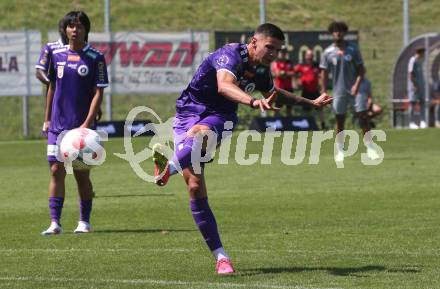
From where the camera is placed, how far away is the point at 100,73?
42.4 feet

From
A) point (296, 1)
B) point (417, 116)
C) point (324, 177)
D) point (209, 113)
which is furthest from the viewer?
point (296, 1)

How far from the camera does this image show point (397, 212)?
566 inches

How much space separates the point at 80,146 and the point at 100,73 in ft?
2.81

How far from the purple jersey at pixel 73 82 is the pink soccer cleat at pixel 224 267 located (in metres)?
3.55

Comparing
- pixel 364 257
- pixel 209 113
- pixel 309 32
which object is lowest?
pixel 364 257

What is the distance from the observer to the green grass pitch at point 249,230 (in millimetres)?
9703

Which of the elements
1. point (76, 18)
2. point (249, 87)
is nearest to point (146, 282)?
point (249, 87)

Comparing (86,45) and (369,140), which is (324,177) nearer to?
(369,140)

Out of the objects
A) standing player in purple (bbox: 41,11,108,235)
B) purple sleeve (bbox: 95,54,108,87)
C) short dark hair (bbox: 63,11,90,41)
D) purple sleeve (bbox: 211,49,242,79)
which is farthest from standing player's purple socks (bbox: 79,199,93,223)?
purple sleeve (bbox: 211,49,242,79)

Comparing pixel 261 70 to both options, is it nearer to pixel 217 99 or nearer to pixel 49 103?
pixel 217 99

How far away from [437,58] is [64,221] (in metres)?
23.7

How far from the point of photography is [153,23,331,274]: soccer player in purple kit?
9.90 meters

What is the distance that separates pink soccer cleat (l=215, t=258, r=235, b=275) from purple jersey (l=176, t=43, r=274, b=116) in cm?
130

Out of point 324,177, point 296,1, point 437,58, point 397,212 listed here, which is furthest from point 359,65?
point 296,1
